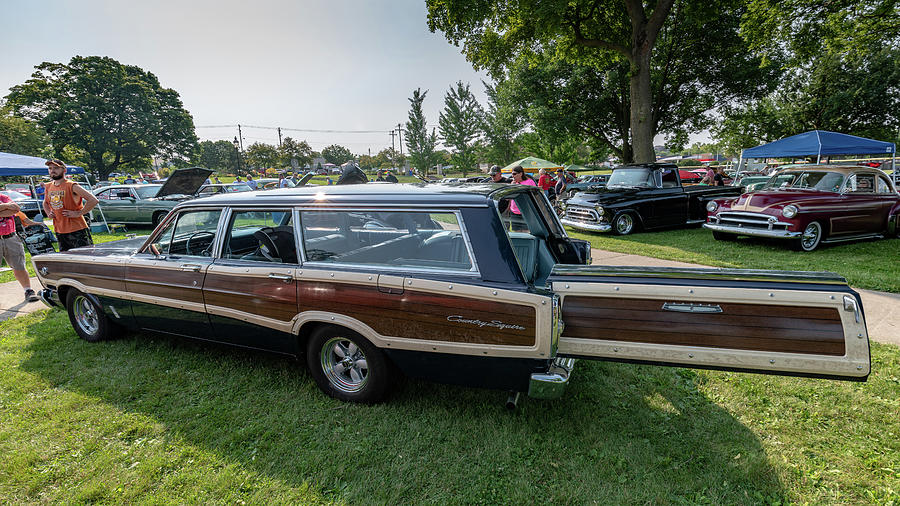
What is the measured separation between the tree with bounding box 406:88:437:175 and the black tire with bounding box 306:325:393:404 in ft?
168

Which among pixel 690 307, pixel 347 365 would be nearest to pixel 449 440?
pixel 347 365

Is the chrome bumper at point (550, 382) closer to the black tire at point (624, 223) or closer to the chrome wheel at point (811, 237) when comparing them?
the chrome wheel at point (811, 237)

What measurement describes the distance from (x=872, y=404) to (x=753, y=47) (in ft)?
50.8

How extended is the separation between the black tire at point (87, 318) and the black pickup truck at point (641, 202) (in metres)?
9.57

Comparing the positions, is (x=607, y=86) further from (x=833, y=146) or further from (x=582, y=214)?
(x=582, y=214)

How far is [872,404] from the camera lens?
2891 millimetres

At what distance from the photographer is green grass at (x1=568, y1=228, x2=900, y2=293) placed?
19.8 feet

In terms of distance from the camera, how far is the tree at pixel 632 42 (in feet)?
44.1

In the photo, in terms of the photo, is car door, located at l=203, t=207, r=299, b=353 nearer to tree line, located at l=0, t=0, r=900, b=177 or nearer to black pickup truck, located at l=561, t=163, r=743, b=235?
black pickup truck, located at l=561, t=163, r=743, b=235

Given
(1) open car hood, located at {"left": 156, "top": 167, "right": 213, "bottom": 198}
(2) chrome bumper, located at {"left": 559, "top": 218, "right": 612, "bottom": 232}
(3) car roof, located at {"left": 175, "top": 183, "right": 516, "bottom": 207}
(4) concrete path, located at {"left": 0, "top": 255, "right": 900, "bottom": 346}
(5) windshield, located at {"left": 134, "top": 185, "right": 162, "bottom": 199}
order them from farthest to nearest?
(5) windshield, located at {"left": 134, "top": 185, "right": 162, "bottom": 199} → (2) chrome bumper, located at {"left": 559, "top": 218, "right": 612, "bottom": 232} → (1) open car hood, located at {"left": 156, "top": 167, "right": 213, "bottom": 198} → (4) concrete path, located at {"left": 0, "top": 255, "right": 900, "bottom": 346} → (3) car roof, located at {"left": 175, "top": 183, "right": 516, "bottom": 207}

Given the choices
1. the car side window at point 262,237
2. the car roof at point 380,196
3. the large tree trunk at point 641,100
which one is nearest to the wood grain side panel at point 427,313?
the car side window at point 262,237

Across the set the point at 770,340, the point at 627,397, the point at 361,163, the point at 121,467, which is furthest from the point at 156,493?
the point at 361,163

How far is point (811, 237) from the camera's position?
25.2 ft

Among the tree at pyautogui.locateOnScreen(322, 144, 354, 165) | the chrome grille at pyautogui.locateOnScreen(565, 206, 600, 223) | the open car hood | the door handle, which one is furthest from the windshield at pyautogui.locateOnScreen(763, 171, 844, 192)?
the tree at pyautogui.locateOnScreen(322, 144, 354, 165)
